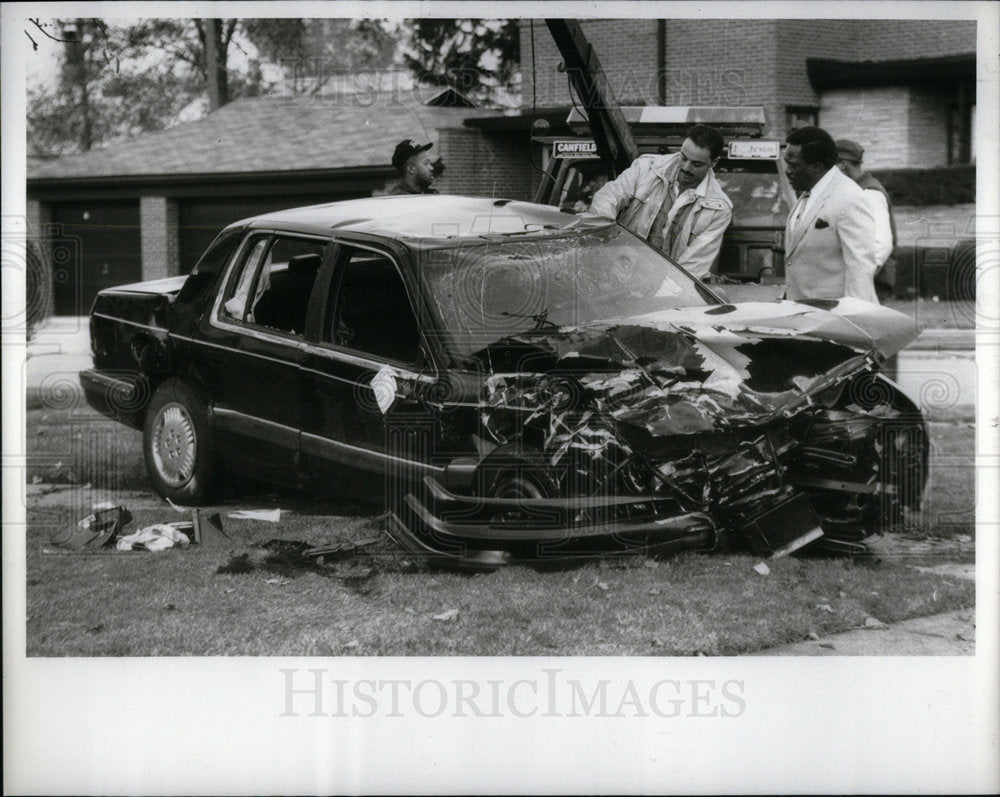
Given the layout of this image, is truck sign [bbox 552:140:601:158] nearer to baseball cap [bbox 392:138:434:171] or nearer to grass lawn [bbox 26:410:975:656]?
baseball cap [bbox 392:138:434:171]

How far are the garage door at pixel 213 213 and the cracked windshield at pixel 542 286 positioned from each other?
1.02m

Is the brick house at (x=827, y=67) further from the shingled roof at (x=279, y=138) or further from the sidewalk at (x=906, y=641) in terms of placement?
the sidewalk at (x=906, y=641)

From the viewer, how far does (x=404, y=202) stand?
5992mm

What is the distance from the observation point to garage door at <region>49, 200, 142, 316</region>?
5949mm

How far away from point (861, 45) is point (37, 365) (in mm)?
4215

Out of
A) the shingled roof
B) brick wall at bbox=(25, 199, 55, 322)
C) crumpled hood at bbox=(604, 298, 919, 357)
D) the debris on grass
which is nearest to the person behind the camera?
crumpled hood at bbox=(604, 298, 919, 357)

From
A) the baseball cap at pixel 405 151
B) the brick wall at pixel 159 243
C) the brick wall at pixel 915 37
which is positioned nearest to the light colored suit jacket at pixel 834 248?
the brick wall at pixel 915 37

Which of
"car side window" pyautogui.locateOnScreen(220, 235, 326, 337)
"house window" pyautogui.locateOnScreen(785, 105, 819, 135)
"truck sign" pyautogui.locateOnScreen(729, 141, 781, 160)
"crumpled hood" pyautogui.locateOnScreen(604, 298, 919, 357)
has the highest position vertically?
"house window" pyautogui.locateOnScreen(785, 105, 819, 135)

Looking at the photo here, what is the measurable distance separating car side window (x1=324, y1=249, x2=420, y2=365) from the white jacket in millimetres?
1202

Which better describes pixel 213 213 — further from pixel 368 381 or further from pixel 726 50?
pixel 726 50

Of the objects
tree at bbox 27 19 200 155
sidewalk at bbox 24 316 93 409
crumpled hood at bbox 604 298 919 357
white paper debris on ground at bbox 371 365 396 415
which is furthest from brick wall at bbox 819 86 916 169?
sidewalk at bbox 24 316 93 409

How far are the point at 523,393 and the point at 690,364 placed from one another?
0.68 meters

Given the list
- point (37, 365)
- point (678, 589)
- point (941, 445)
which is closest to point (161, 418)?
point (37, 365)

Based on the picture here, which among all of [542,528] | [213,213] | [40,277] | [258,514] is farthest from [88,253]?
[542,528]
